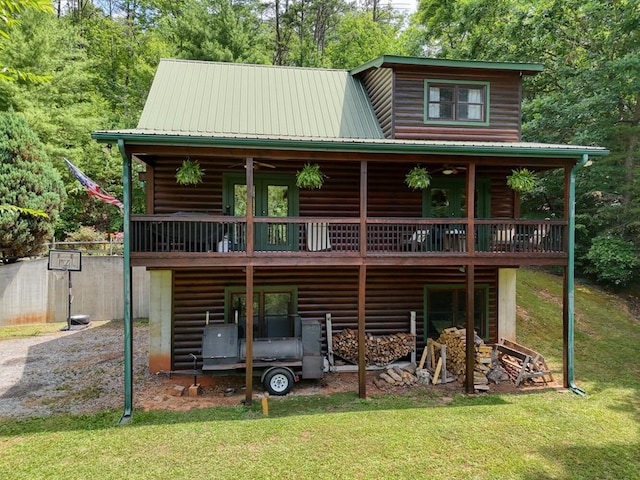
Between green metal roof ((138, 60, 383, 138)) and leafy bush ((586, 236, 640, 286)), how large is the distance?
1325 centimetres

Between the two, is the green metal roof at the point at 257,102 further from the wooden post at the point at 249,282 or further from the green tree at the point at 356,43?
the green tree at the point at 356,43

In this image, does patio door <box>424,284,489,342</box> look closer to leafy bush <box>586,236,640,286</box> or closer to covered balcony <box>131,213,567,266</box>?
covered balcony <box>131,213,567,266</box>

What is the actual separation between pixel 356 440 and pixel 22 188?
54.7ft

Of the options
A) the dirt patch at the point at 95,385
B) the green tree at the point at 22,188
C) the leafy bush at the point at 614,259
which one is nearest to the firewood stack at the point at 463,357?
the dirt patch at the point at 95,385

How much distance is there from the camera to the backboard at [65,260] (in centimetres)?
1648

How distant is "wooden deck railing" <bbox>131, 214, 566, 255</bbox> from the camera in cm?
895

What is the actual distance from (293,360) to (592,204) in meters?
19.2

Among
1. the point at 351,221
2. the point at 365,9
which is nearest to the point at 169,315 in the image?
the point at 351,221

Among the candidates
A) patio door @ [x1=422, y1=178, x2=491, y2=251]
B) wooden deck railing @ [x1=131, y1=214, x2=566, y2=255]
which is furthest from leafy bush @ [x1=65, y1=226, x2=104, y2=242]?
patio door @ [x1=422, y1=178, x2=491, y2=251]

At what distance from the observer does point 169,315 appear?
10.9 metres

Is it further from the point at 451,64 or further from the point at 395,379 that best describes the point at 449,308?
the point at 451,64

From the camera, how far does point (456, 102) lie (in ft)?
39.2

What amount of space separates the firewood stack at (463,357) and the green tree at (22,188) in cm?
1542

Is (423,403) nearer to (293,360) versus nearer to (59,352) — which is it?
(293,360)
